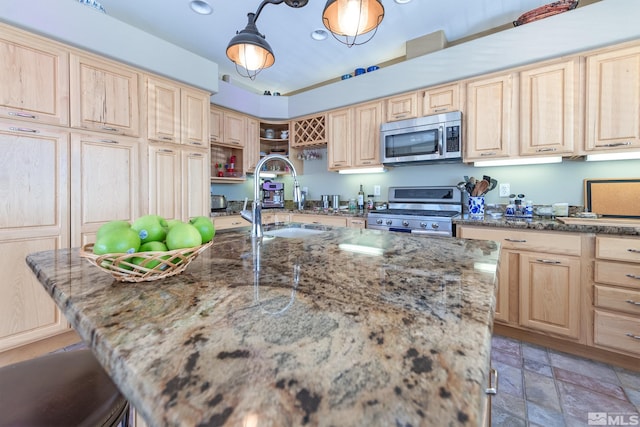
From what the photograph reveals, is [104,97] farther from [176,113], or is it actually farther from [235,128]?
[235,128]

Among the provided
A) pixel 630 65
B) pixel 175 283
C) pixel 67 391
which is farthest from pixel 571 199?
pixel 67 391

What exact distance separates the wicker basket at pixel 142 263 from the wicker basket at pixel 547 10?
10.0 feet

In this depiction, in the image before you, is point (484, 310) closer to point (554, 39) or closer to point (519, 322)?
point (519, 322)

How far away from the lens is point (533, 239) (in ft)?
6.63

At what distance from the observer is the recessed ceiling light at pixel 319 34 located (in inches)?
109

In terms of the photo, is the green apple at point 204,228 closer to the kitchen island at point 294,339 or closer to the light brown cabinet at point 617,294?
the kitchen island at point 294,339

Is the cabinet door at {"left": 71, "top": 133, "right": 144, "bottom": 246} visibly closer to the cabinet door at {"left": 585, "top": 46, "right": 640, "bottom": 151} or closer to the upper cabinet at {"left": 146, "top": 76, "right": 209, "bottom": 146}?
the upper cabinet at {"left": 146, "top": 76, "right": 209, "bottom": 146}

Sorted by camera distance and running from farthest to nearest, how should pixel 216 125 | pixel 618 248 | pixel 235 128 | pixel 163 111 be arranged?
1. pixel 235 128
2. pixel 216 125
3. pixel 163 111
4. pixel 618 248

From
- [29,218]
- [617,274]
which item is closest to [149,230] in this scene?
[29,218]

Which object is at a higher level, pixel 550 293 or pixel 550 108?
pixel 550 108

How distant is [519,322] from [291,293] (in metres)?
2.23

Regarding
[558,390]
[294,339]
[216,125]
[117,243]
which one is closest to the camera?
[294,339]

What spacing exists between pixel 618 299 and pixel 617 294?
0.10 ft

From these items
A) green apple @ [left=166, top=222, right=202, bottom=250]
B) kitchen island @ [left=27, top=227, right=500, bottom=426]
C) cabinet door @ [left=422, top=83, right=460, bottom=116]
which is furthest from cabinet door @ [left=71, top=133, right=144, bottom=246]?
cabinet door @ [left=422, top=83, right=460, bottom=116]
